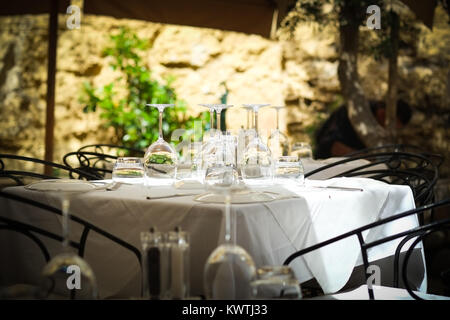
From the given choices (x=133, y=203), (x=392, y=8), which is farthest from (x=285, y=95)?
(x=133, y=203)

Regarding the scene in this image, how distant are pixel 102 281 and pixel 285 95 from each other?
591 centimetres

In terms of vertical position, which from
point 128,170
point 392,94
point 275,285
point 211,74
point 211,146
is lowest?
point 275,285

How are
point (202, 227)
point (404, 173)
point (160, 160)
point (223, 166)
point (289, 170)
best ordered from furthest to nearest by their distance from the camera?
point (404, 173)
point (289, 170)
point (160, 160)
point (223, 166)
point (202, 227)

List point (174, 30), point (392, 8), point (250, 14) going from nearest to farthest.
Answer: point (250, 14) < point (392, 8) < point (174, 30)

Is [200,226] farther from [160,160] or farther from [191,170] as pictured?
[191,170]

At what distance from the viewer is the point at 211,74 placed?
7.44 meters

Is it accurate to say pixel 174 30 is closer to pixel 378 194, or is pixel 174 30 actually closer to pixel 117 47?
pixel 117 47

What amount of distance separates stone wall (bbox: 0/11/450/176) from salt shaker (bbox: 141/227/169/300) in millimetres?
5296

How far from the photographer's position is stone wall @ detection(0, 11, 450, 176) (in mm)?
6793

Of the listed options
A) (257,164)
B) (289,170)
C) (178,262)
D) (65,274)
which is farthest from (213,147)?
(65,274)

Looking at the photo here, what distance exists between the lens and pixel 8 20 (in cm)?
683

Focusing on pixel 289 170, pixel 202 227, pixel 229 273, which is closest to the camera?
pixel 229 273

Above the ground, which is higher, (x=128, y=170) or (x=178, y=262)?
(x=128, y=170)

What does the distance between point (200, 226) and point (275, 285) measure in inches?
18.1
